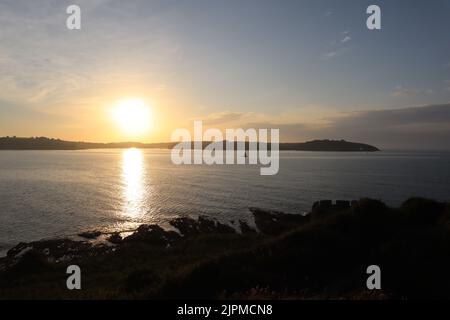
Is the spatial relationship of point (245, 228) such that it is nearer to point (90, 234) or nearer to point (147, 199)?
A: point (90, 234)

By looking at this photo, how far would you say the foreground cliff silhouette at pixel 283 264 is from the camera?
1888 centimetres

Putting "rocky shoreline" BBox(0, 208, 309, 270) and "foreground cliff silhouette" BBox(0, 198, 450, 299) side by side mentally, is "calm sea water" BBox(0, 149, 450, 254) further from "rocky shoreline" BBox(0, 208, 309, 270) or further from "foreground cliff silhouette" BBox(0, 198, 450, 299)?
"foreground cliff silhouette" BBox(0, 198, 450, 299)

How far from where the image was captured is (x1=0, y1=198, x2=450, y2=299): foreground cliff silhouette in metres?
18.9

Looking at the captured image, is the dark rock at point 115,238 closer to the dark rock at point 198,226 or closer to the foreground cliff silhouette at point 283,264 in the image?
the foreground cliff silhouette at point 283,264

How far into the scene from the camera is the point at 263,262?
2338 centimetres

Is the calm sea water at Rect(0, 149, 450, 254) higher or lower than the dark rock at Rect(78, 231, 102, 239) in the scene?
higher

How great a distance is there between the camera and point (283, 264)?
23.5 meters

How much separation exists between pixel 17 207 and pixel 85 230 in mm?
23142

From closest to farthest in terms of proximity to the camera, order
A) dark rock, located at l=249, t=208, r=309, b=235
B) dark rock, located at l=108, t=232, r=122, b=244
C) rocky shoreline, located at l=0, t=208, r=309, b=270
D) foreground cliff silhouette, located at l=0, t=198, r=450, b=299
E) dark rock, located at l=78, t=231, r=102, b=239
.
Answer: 1. foreground cliff silhouette, located at l=0, t=198, r=450, b=299
2. rocky shoreline, located at l=0, t=208, r=309, b=270
3. dark rock, located at l=108, t=232, r=122, b=244
4. dark rock, located at l=78, t=231, r=102, b=239
5. dark rock, located at l=249, t=208, r=309, b=235

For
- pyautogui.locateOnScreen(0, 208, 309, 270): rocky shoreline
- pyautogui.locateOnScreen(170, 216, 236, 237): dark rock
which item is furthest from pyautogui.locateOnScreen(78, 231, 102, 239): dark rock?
pyautogui.locateOnScreen(170, 216, 236, 237): dark rock

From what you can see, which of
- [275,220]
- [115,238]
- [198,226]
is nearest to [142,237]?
[115,238]

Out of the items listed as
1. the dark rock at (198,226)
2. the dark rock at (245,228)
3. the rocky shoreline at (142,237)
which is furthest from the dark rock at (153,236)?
the dark rock at (245,228)

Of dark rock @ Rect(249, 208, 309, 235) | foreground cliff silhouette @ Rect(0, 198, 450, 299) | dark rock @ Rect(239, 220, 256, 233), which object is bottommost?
dark rock @ Rect(239, 220, 256, 233)

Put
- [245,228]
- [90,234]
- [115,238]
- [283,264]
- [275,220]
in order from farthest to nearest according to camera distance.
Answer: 1. [275,220]
2. [245,228]
3. [90,234]
4. [115,238]
5. [283,264]
